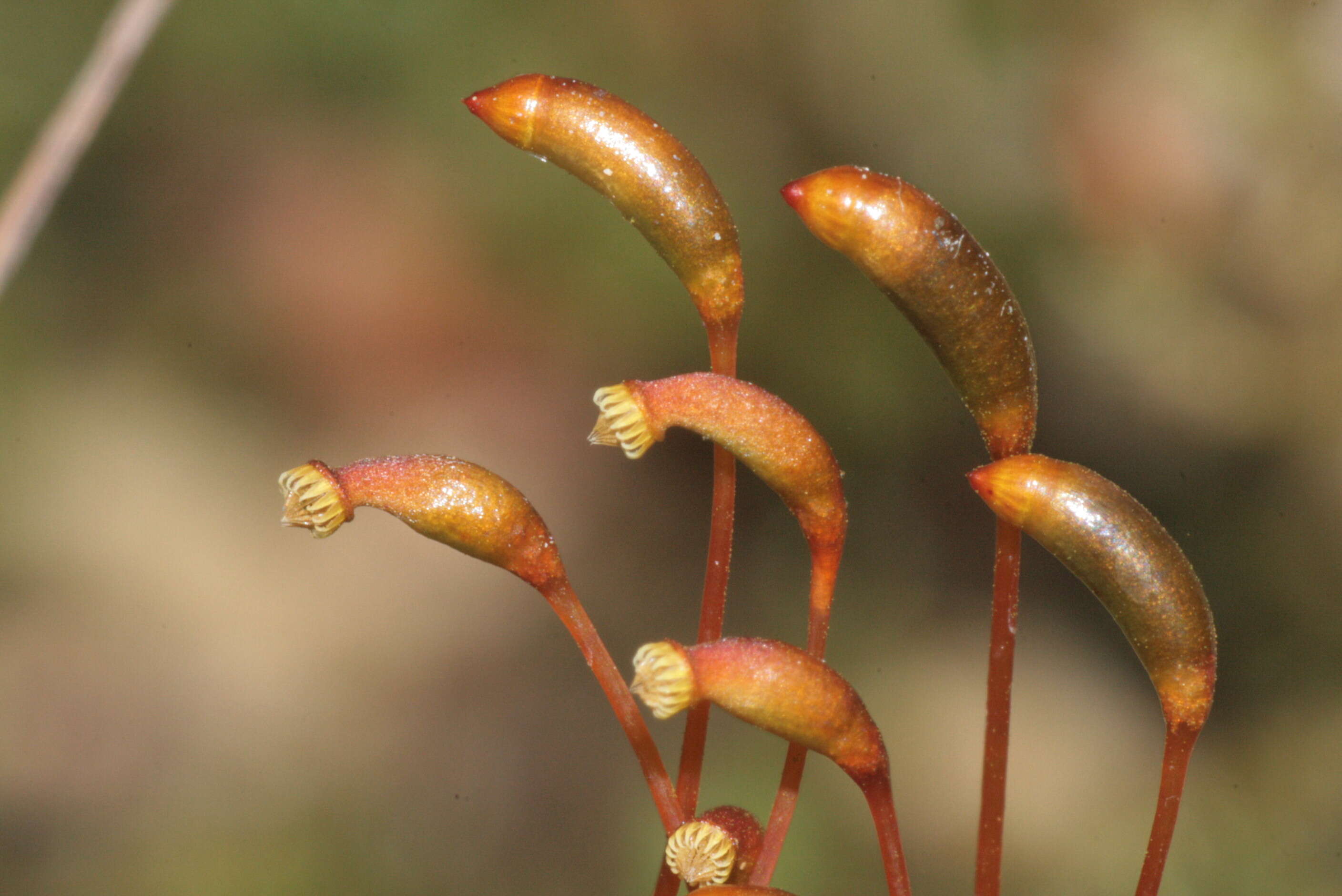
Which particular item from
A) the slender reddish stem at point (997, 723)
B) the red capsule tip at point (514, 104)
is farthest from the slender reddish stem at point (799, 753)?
the red capsule tip at point (514, 104)

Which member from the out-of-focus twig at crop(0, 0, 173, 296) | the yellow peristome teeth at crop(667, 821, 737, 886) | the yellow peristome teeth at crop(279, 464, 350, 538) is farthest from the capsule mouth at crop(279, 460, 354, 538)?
the out-of-focus twig at crop(0, 0, 173, 296)

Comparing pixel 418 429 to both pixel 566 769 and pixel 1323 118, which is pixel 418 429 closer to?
pixel 566 769

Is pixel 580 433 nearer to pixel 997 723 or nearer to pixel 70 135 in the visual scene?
pixel 70 135

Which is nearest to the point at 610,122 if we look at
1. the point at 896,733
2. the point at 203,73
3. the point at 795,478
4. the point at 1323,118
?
the point at 795,478

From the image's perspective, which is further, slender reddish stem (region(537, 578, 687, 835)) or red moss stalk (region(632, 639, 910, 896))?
slender reddish stem (region(537, 578, 687, 835))

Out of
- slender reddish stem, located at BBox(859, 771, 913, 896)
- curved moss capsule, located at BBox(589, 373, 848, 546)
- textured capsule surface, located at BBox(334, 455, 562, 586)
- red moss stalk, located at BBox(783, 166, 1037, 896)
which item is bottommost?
slender reddish stem, located at BBox(859, 771, 913, 896)

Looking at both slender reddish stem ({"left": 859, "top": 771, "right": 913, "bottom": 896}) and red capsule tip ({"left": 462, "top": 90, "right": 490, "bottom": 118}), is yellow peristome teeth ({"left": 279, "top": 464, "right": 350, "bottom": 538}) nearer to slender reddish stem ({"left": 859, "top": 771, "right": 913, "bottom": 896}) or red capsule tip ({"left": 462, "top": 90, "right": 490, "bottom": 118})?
red capsule tip ({"left": 462, "top": 90, "right": 490, "bottom": 118})

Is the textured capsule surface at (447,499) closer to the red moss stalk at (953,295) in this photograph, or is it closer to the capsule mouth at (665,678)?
the capsule mouth at (665,678)

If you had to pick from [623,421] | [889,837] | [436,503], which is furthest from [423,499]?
[889,837]
